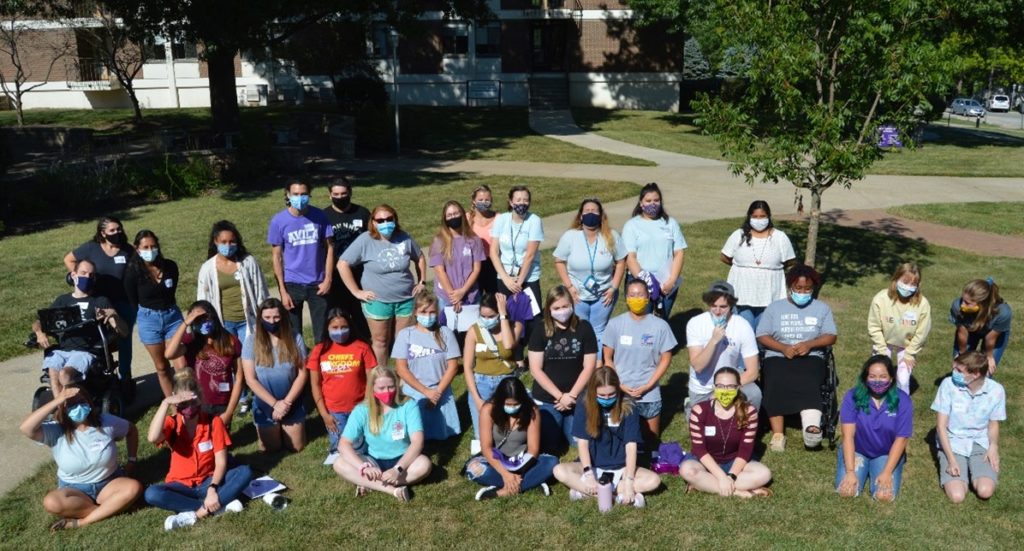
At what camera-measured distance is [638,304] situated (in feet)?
23.8

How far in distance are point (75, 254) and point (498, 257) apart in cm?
400

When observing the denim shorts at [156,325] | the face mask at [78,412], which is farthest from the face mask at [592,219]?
the face mask at [78,412]

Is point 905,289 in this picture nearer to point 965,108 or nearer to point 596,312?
point 596,312

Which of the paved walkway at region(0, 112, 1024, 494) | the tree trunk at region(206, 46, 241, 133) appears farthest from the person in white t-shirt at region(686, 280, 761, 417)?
the tree trunk at region(206, 46, 241, 133)

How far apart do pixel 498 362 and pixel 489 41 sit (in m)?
34.2

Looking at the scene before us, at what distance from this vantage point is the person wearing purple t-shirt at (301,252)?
8.66 meters

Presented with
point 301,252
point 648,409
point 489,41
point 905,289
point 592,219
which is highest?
point 489,41

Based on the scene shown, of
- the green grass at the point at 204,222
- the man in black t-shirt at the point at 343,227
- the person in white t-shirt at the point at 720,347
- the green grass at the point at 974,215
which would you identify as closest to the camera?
the person in white t-shirt at the point at 720,347

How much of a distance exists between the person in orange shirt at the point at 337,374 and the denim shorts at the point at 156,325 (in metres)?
1.71

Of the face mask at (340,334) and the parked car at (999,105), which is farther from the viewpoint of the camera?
the parked car at (999,105)

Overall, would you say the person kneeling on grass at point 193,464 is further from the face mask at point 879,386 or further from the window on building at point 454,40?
the window on building at point 454,40

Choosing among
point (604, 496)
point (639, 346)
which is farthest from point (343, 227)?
point (604, 496)

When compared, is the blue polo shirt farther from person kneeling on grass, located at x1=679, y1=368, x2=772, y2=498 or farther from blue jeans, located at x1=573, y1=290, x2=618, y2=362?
blue jeans, located at x1=573, y1=290, x2=618, y2=362

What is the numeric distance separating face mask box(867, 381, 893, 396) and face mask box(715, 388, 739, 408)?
3.34ft
